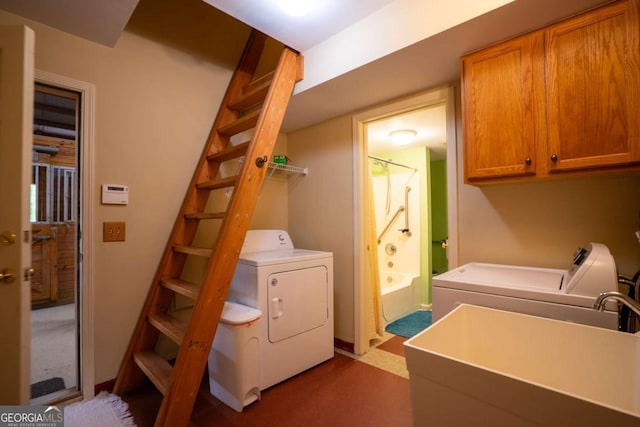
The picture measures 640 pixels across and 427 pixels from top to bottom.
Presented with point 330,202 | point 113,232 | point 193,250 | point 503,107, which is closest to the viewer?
point 503,107

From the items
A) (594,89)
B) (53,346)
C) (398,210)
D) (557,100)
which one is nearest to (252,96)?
(557,100)

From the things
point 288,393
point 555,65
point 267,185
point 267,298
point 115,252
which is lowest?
point 288,393

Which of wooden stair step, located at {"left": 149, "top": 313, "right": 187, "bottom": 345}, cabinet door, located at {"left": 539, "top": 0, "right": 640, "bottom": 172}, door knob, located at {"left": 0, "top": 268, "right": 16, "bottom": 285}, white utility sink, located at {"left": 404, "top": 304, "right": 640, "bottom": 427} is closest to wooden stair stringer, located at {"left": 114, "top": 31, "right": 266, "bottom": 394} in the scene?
wooden stair step, located at {"left": 149, "top": 313, "right": 187, "bottom": 345}

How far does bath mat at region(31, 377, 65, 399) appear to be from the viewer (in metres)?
1.78

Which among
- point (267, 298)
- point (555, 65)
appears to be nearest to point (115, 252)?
point (267, 298)

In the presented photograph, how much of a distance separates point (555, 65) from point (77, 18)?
→ 2510 mm

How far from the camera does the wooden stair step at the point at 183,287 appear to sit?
158 cm

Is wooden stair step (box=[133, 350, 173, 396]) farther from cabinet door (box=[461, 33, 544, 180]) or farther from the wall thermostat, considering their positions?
cabinet door (box=[461, 33, 544, 180])

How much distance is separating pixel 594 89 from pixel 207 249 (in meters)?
2.06

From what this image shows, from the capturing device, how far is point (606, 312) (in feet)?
3.45

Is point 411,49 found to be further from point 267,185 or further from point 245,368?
point 245,368

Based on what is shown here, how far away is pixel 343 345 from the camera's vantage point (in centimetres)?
253

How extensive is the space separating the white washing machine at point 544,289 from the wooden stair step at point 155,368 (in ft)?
4.86

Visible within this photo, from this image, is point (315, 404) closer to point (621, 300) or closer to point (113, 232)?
point (621, 300)
